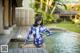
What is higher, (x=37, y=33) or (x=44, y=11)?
(x=37, y=33)

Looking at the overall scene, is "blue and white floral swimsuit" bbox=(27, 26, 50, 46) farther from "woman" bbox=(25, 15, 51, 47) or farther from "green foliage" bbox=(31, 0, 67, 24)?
"green foliage" bbox=(31, 0, 67, 24)

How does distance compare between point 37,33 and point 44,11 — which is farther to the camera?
point 44,11

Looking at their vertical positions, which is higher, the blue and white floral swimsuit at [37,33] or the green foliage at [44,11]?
the blue and white floral swimsuit at [37,33]

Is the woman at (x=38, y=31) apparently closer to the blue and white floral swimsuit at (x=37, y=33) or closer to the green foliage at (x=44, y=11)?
the blue and white floral swimsuit at (x=37, y=33)

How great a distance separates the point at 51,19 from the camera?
68.1 ft

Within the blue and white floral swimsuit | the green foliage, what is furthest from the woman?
the green foliage

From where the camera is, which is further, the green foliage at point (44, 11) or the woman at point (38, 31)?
the green foliage at point (44, 11)

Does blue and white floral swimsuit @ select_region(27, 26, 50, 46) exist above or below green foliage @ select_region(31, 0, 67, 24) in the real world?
above

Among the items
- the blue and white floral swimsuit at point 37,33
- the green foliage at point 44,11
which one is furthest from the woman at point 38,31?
the green foliage at point 44,11

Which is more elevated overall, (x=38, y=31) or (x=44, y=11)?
(x=38, y=31)

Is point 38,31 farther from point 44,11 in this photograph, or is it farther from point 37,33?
point 44,11

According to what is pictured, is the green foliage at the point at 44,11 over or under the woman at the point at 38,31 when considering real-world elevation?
under

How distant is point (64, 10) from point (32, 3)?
2888 millimetres

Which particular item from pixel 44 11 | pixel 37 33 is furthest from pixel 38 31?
pixel 44 11
